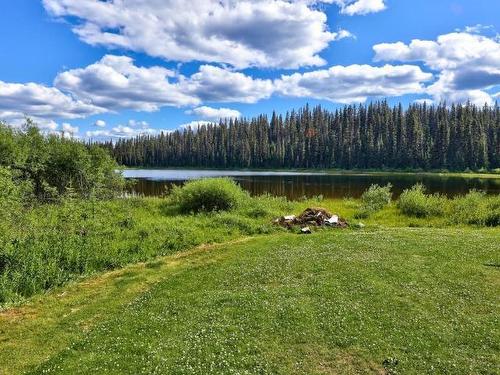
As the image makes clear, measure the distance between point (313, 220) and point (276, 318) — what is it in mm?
15796

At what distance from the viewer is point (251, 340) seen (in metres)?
10.5

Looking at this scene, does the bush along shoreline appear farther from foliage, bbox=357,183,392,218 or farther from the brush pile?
the brush pile

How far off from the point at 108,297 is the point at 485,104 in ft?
701

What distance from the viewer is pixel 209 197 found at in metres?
31.9

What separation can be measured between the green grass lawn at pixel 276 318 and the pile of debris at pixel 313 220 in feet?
26.1

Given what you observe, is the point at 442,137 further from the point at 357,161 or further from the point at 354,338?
the point at 354,338

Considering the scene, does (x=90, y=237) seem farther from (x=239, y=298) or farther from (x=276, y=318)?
(x=276, y=318)

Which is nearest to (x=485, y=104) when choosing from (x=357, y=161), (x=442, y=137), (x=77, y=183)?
(x=442, y=137)

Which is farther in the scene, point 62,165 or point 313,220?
point 62,165

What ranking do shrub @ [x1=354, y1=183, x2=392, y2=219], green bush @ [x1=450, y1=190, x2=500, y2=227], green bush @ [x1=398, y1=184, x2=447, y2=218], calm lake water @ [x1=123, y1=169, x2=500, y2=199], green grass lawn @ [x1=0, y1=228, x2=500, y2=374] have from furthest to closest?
calm lake water @ [x1=123, y1=169, x2=500, y2=199] → shrub @ [x1=354, y1=183, x2=392, y2=219] → green bush @ [x1=398, y1=184, x2=447, y2=218] → green bush @ [x1=450, y1=190, x2=500, y2=227] → green grass lawn @ [x1=0, y1=228, x2=500, y2=374]

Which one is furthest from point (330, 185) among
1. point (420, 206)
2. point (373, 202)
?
point (420, 206)

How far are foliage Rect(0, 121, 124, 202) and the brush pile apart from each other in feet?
56.5

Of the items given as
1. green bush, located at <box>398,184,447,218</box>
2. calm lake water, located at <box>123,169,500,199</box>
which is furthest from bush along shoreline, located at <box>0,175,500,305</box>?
calm lake water, located at <box>123,169,500,199</box>

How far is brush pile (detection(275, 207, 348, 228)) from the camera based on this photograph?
26.7m
